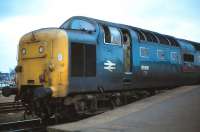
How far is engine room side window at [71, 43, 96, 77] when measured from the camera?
12.3m

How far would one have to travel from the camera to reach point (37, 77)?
494 inches

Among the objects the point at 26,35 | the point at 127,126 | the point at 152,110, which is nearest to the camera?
the point at 127,126

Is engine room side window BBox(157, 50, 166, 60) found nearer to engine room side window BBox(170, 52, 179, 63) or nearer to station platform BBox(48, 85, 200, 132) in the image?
engine room side window BBox(170, 52, 179, 63)

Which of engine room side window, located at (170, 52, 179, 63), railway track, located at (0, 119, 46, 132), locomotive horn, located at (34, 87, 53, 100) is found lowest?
railway track, located at (0, 119, 46, 132)

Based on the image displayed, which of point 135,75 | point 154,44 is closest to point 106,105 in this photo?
point 135,75

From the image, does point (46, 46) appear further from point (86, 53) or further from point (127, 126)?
point (127, 126)

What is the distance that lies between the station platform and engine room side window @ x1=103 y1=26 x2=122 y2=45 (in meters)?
2.43

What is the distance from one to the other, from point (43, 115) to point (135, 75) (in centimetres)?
409

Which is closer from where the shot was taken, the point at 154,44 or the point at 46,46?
the point at 46,46

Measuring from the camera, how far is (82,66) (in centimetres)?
1262

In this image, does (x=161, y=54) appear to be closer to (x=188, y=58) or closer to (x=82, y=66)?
(x=188, y=58)

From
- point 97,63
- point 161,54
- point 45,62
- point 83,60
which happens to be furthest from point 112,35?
point 161,54

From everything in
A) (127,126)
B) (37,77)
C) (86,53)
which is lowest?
(127,126)

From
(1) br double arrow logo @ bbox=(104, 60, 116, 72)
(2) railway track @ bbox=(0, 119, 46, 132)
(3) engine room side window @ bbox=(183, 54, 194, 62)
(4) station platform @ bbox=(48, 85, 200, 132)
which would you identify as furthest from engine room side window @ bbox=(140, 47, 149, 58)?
(2) railway track @ bbox=(0, 119, 46, 132)
